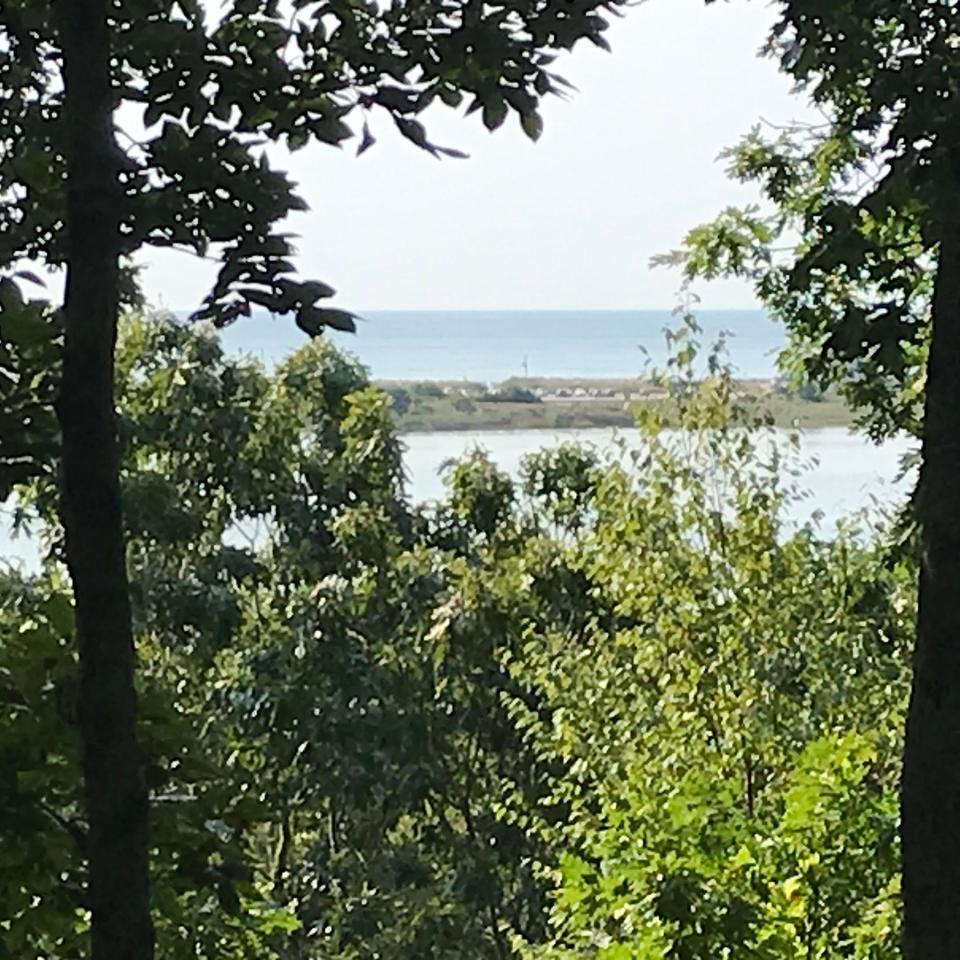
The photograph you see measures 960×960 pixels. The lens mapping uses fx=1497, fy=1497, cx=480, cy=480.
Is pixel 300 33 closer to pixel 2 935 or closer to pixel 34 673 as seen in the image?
pixel 34 673

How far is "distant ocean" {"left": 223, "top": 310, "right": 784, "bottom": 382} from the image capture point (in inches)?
241

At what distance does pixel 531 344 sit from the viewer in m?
11.3

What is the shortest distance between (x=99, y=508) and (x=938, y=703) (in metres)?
1.63

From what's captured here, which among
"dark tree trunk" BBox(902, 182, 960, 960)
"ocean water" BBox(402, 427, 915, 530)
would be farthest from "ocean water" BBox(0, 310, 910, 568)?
"dark tree trunk" BBox(902, 182, 960, 960)

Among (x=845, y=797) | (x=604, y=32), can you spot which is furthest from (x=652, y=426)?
(x=604, y=32)

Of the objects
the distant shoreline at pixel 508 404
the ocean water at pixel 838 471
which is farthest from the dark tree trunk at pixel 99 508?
the distant shoreline at pixel 508 404

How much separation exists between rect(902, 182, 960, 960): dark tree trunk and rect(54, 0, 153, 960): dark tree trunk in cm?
153

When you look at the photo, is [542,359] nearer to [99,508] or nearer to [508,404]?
[508,404]

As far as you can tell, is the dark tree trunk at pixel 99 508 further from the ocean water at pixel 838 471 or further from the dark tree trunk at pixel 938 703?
the ocean water at pixel 838 471

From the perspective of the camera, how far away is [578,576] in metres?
7.60

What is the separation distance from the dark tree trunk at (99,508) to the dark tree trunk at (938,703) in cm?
153

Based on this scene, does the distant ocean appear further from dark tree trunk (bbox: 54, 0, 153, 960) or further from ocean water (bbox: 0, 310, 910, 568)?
dark tree trunk (bbox: 54, 0, 153, 960)

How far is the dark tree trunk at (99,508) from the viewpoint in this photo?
1.45 meters

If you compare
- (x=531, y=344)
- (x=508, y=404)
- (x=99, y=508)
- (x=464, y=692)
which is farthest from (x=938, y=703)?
(x=531, y=344)
